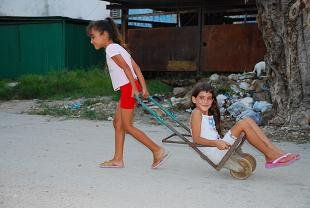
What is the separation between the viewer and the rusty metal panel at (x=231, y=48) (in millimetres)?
12672

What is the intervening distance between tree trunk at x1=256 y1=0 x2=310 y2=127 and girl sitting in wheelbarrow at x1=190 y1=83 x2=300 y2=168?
3183 millimetres

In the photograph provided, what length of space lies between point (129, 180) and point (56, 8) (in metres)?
18.3

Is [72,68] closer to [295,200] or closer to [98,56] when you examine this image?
[98,56]

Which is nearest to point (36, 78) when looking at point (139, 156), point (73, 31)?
point (73, 31)

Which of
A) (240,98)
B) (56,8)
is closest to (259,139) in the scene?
(240,98)

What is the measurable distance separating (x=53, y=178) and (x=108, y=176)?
49 cm

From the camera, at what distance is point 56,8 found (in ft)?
71.6

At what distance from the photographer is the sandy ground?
12.7ft

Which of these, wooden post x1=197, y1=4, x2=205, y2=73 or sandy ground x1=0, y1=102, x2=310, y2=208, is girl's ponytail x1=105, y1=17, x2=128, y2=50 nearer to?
sandy ground x1=0, y1=102, x2=310, y2=208

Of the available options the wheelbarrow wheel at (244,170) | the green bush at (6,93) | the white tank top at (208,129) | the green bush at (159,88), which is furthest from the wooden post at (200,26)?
the wheelbarrow wheel at (244,170)

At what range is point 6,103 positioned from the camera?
41.3 ft

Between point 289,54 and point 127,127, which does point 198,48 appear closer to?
point 289,54

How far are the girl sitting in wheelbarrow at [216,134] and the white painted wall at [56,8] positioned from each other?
17.7m

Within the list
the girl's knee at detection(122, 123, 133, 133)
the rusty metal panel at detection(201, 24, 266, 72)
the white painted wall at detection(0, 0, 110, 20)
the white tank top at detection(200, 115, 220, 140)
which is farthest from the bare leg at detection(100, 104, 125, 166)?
the white painted wall at detection(0, 0, 110, 20)
